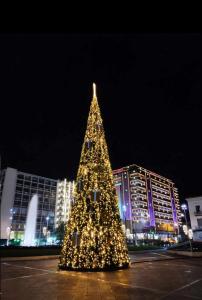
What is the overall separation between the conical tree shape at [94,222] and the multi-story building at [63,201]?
81.6 m

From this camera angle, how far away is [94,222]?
13469mm

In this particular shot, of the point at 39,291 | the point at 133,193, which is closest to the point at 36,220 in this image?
the point at 133,193

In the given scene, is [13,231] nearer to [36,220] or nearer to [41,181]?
[36,220]

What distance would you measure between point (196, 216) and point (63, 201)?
209ft

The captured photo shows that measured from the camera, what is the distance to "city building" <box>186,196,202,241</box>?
45606mm

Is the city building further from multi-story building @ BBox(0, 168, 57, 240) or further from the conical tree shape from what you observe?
multi-story building @ BBox(0, 168, 57, 240)

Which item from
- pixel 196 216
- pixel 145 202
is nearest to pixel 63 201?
pixel 145 202

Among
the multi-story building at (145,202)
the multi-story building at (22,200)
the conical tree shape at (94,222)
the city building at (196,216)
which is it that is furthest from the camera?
the multi-story building at (145,202)

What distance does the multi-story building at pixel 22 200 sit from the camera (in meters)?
77.1

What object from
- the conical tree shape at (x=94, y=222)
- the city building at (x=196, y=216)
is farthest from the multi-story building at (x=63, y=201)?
the conical tree shape at (x=94, y=222)

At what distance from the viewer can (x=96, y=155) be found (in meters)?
15.4

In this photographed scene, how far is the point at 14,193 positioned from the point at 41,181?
1291cm

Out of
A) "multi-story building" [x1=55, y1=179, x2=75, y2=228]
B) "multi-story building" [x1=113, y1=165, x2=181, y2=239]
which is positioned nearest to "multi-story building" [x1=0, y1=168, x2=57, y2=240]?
"multi-story building" [x1=55, y1=179, x2=75, y2=228]

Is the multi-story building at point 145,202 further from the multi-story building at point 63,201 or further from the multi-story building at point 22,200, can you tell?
the multi-story building at point 22,200
